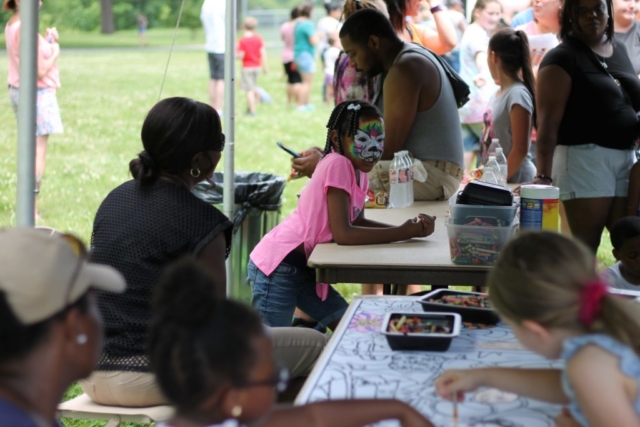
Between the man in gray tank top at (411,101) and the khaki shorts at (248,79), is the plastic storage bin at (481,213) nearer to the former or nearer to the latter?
the man in gray tank top at (411,101)

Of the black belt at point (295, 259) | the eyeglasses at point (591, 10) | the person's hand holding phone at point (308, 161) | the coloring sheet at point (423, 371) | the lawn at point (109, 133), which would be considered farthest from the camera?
the lawn at point (109, 133)

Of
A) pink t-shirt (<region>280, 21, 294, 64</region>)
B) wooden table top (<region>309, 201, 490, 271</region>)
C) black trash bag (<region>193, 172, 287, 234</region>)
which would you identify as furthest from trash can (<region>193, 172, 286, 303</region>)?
pink t-shirt (<region>280, 21, 294, 64</region>)

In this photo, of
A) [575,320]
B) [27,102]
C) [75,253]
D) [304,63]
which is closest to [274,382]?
[75,253]

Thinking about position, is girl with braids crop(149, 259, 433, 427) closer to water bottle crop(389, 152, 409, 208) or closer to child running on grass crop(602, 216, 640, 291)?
child running on grass crop(602, 216, 640, 291)

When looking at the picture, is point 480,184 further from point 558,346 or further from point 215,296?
point 215,296

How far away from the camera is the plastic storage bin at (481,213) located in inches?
110

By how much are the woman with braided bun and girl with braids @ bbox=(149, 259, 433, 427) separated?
1.02 meters

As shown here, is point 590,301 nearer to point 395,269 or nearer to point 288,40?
point 395,269

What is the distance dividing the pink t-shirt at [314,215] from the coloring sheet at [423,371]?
0.77m

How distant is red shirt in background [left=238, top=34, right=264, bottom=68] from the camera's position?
14.7m

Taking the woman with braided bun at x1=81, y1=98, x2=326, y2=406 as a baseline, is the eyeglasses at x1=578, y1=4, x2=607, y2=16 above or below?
above

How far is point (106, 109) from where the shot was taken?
14.3 metres

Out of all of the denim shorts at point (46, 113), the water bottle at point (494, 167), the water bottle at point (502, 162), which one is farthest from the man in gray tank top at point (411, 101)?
the denim shorts at point (46, 113)

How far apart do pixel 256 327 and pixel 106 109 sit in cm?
1342
